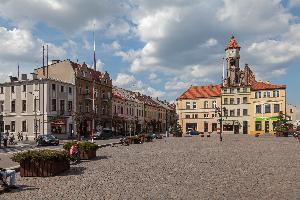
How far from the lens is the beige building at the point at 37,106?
55375mm

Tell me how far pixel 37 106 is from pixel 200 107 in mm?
42217

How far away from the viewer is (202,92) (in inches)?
3410

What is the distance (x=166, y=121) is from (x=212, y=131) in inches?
1499

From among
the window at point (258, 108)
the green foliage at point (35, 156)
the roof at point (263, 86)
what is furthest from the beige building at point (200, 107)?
the green foliage at point (35, 156)

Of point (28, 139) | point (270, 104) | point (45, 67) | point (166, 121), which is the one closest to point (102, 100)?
point (45, 67)

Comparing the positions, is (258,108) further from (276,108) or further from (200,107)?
(200,107)

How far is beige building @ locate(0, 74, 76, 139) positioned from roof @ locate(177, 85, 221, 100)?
35.2m

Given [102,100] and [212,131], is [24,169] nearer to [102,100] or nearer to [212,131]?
[102,100]

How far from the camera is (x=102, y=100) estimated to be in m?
70.6

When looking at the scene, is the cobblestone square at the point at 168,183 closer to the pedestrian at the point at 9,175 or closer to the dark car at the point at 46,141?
the pedestrian at the point at 9,175

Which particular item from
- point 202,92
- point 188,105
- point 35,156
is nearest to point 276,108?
point 202,92

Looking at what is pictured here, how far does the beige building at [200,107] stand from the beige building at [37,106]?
113 ft

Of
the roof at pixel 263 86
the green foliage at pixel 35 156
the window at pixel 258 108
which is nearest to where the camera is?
the green foliage at pixel 35 156

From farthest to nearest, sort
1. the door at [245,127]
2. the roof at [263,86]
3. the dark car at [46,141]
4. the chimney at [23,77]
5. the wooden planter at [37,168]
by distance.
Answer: the door at [245,127] → the roof at [263,86] → the chimney at [23,77] → the dark car at [46,141] → the wooden planter at [37,168]
